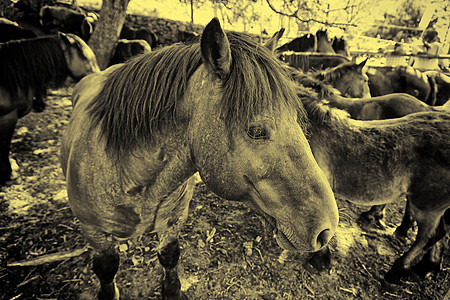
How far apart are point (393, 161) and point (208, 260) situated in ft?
8.31

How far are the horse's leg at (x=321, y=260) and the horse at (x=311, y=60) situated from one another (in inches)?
199

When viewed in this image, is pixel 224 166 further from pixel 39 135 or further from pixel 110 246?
pixel 39 135

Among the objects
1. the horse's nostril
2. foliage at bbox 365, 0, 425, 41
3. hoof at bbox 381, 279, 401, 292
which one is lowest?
hoof at bbox 381, 279, 401, 292

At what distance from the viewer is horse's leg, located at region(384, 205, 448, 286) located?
8.30ft

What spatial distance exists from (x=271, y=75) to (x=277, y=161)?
0.44 meters

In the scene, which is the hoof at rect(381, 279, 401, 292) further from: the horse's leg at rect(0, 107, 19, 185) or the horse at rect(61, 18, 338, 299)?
the horse's leg at rect(0, 107, 19, 185)

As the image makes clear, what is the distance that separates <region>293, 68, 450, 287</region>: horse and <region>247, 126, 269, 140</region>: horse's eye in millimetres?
1443

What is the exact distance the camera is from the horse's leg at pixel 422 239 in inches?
99.6

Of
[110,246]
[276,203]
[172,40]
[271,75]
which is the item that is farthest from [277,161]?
[172,40]

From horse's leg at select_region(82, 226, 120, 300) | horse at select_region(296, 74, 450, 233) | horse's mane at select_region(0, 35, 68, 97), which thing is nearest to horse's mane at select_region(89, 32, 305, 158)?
horse's leg at select_region(82, 226, 120, 300)

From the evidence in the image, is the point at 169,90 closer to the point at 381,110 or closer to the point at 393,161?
the point at 393,161

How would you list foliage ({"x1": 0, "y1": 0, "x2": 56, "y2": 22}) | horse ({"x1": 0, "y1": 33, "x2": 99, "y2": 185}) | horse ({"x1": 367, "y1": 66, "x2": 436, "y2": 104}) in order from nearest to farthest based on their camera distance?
horse ({"x1": 0, "y1": 33, "x2": 99, "y2": 185}) → horse ({"x1": 367, "y1": 66, "x2": 436, "y2": 104}) → foliage ({"x1": 0, "y1": 0, "x2": 56, "y2": 22})

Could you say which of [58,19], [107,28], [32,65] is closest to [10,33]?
[32,65]

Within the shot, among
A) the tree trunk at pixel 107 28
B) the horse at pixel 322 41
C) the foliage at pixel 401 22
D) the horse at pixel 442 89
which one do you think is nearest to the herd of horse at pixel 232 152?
the tree trunk at pixel 107 28
